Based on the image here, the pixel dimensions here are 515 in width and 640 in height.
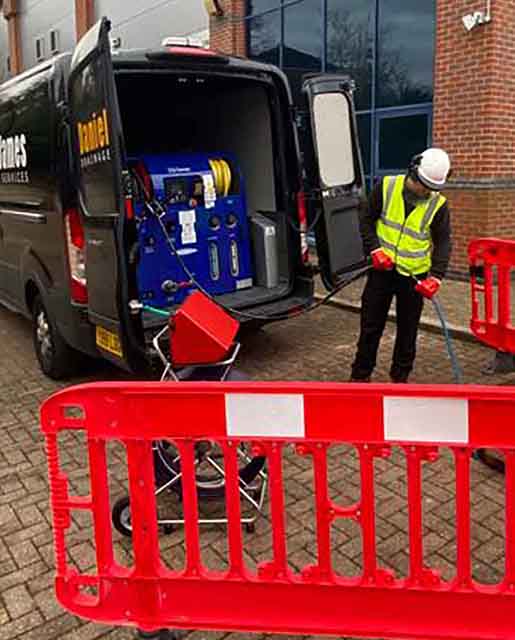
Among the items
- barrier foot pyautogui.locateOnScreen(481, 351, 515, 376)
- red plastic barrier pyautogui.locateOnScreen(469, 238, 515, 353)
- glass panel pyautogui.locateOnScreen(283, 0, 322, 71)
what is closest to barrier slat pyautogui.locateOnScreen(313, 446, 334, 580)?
red plastic barrier pyautogui.locateOnScreen(469, 238, 515, 353)

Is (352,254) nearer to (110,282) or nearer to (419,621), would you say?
(110,282)

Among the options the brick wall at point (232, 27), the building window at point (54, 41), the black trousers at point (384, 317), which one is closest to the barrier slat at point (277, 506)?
the black trousers at point (384, 317)

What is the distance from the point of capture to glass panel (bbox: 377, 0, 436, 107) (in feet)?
30.2

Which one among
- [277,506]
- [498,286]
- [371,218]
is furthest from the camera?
[498,286]

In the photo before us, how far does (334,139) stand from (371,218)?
97 cm

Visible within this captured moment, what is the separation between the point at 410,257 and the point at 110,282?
2.10 meters

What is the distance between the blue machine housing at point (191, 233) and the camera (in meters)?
5.59

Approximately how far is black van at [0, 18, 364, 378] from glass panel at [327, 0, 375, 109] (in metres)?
4.54

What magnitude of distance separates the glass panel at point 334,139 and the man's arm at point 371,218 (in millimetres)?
700

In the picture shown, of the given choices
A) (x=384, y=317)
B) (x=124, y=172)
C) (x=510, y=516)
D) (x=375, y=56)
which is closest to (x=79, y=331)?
(x=124, y=172)

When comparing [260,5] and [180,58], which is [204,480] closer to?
[180,58]

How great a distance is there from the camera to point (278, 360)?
5.91m

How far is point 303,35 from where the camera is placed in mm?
11391

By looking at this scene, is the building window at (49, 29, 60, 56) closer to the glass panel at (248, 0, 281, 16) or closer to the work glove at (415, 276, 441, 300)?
the glass panel at (248, 0, 281, 16)
